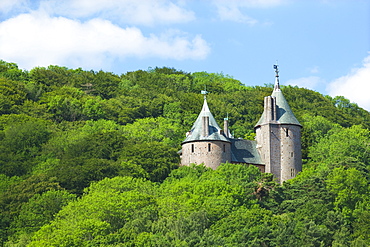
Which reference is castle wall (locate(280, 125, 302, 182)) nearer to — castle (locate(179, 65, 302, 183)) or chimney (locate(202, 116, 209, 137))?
castle (locate(179, 65, 302, 183))

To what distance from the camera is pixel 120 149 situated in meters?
84.6

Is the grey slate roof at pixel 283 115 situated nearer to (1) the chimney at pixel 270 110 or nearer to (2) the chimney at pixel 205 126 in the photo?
(1) the chimney at pixel 270 110

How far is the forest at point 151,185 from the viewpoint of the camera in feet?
215

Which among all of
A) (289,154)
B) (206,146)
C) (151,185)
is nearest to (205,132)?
(206,146)

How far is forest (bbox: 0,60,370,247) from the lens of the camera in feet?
215

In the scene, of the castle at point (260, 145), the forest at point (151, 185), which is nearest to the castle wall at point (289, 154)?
the castle at point (260, 145)

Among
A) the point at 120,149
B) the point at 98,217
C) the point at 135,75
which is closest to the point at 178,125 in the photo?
the point at 120,149

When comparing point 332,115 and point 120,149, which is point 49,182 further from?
point 332,115

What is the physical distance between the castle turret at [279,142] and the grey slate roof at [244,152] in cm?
57

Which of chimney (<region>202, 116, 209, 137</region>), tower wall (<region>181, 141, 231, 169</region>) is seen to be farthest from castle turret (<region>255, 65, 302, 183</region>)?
chimney (<region>202, 116, 209, 137</region>)

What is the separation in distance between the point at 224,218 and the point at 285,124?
17.3 m

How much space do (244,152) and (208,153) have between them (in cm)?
507

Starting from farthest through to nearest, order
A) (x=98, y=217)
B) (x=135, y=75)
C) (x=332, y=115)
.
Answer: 1. (x=135, y=75)
2. (x=332, y=115)
3. (x=98, y=217)

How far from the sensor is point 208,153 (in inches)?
3100
